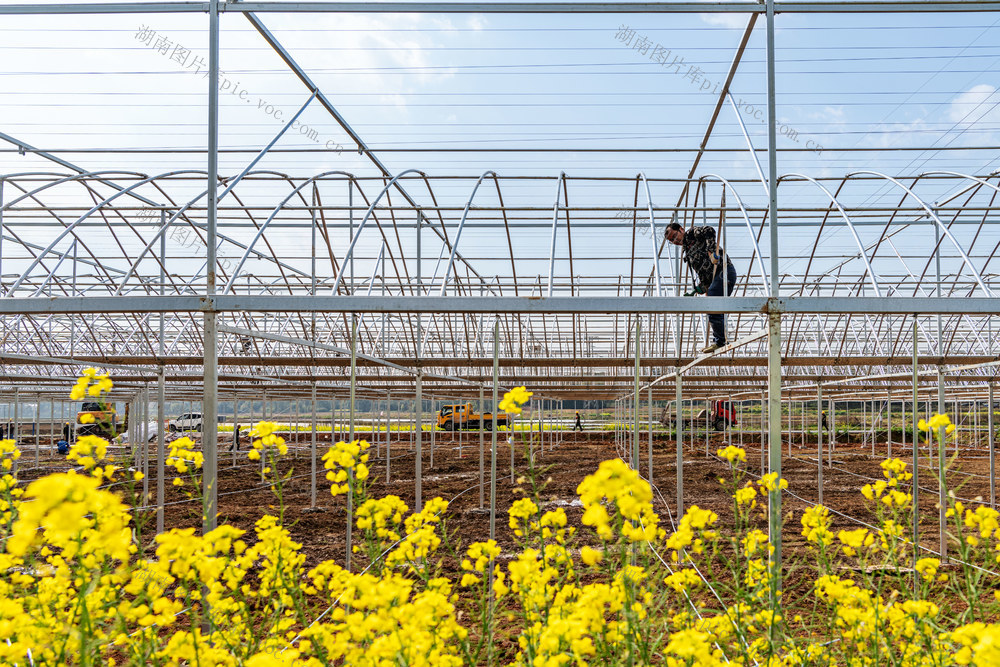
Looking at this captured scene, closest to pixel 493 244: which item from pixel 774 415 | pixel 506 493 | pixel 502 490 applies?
pixel 506 493

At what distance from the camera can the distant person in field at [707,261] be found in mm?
7293

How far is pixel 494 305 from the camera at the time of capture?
5.29m

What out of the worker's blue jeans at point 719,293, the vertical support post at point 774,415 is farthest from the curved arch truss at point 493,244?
the vertical support post at point 774,415

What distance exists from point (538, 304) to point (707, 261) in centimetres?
308

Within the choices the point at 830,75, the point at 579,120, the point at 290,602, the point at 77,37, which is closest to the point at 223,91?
the point at 77,37

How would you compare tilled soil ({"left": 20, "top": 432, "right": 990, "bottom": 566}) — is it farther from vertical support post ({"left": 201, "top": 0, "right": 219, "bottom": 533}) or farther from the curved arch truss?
the curved arch truss

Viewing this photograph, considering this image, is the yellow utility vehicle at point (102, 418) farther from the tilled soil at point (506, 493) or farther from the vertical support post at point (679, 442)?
the vertical support post at point (679, 442)

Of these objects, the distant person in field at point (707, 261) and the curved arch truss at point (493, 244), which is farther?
the curved arch truss at point (493, 244)

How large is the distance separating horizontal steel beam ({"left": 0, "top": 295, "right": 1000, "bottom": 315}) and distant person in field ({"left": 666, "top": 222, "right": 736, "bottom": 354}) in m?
1.94

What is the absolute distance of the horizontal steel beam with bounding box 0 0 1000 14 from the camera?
18.2ft

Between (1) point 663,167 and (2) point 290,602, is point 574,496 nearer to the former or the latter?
(1) point 663,167

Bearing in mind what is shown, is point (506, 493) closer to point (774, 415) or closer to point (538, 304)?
point (538, 304)

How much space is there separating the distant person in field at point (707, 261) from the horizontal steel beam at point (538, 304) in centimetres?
194

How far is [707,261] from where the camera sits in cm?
759
